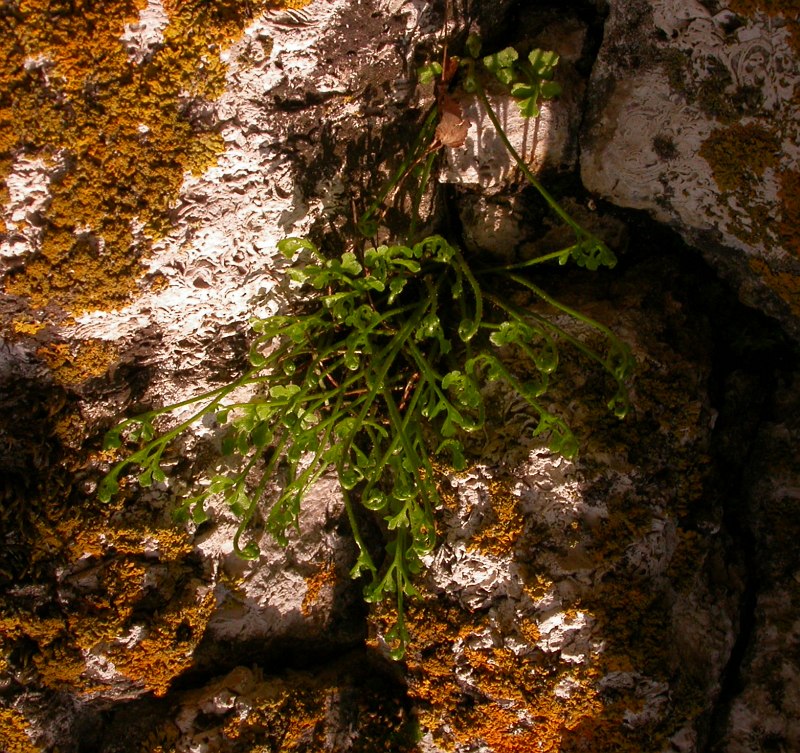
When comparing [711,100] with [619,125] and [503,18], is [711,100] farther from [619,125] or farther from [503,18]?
[503,18]

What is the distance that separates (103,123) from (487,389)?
163 centimetres

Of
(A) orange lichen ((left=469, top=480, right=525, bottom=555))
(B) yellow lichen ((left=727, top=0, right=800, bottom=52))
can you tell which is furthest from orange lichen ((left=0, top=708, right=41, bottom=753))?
(B) yellow lichen ((left=727, top=0, right=800, bottom=52))

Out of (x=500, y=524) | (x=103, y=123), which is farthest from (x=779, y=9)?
(x=103, y=123)

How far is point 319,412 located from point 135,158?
1.11m

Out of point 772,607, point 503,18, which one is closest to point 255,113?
point 503,18

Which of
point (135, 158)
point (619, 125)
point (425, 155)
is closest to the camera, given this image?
point (135, 158)

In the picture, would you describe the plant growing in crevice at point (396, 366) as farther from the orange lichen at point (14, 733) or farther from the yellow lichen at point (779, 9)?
the orange lichen at point (14, 733)

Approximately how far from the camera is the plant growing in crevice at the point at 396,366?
197cm

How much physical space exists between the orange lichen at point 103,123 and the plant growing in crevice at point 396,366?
19.4 inches

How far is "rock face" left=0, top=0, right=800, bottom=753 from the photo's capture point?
197cm

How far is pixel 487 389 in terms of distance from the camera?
90.6 inches

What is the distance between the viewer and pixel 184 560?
2.38 meters

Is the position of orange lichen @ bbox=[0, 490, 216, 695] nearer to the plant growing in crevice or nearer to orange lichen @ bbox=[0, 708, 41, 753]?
orange lichen @ bbox=[0, 708, 41, 753]

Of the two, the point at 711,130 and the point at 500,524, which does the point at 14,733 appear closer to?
the point at 500,524
